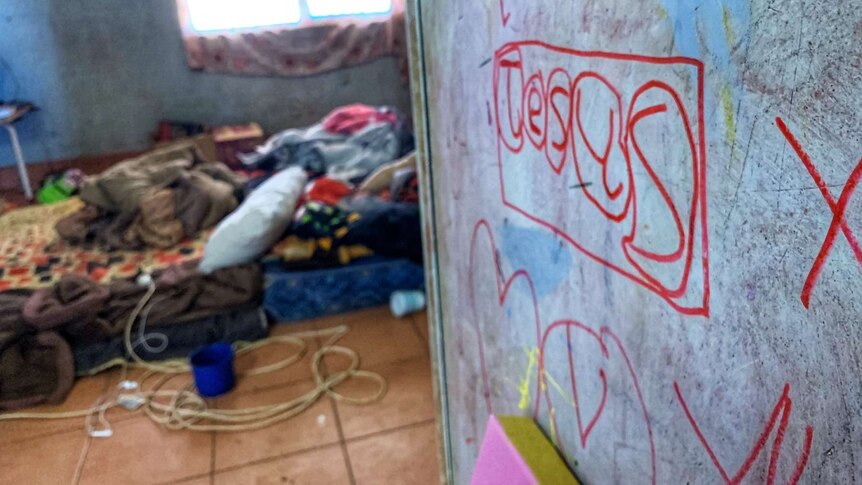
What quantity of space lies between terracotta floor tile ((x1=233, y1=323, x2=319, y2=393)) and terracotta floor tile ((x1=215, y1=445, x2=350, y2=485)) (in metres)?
0.40

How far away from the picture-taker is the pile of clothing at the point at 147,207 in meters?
2.88

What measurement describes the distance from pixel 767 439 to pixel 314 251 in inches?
88.6

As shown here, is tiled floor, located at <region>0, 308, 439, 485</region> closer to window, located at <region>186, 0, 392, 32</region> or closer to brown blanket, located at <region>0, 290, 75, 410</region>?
brown blanket, located at <region>0, 290, 75, 410</region>

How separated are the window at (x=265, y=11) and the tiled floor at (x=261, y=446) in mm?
2978

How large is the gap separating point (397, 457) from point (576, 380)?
121cm

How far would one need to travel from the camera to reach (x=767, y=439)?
0.47m

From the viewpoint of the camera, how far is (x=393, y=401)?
2.12m

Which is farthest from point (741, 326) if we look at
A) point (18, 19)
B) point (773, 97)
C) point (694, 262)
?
point (18, 19)

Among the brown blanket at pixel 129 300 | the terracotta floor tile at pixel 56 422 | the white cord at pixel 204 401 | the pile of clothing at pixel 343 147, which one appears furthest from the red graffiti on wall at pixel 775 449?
the pile of clothing at pixel 343 147

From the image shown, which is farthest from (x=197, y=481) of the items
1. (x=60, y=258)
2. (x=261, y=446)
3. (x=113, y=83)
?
(x=113, y=83)

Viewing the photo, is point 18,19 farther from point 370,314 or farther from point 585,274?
point 585,274

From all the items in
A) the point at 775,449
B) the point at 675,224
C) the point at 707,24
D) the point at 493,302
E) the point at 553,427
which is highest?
the point at 707,24

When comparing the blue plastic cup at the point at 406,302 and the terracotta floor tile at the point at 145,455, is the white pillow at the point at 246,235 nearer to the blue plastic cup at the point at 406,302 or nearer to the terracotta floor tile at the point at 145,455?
the blue plastic cup at the point at 406,302

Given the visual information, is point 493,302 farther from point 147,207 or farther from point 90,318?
point 147,207
